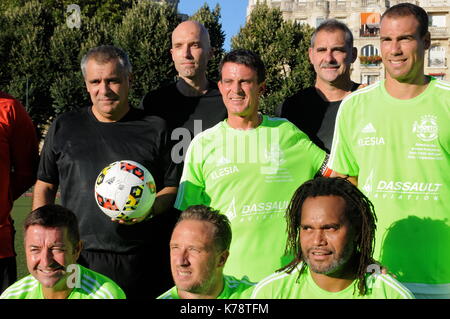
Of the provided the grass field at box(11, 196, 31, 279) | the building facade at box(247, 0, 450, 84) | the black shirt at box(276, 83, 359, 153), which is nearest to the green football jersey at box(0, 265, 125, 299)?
the black shirt at box(276, 83, 359, 153)

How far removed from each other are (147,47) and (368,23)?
36.6 m

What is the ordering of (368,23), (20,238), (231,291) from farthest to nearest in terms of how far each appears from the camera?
(368,23) < (20,238) < (231,291)

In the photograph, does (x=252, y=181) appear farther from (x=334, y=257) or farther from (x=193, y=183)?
(x=334, y=257)

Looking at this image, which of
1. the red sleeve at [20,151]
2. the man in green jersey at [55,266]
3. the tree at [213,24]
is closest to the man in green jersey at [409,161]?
the man in green jersey at [55,266]

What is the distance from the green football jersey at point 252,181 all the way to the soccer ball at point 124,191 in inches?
11.1

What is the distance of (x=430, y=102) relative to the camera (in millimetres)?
4141

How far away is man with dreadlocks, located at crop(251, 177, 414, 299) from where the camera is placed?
3445 millimetres

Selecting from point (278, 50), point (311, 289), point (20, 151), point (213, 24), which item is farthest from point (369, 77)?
point (311, 289)

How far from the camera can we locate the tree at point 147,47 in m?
30.6

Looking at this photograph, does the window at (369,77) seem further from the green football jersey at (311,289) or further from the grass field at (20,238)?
the green football jersey at (311,289)

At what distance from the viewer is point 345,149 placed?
438 cm
